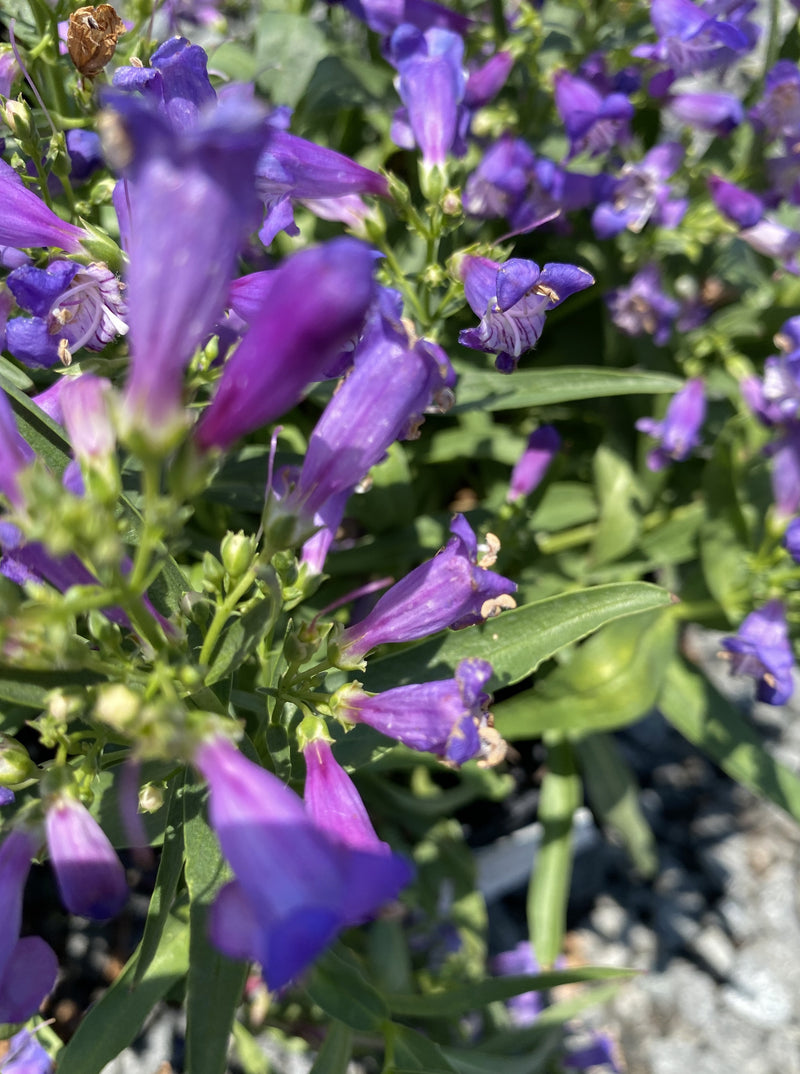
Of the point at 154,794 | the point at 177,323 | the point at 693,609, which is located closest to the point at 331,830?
the point at 154,794

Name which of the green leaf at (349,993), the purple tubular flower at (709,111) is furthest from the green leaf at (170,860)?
the purple tubular flower at (709,111)

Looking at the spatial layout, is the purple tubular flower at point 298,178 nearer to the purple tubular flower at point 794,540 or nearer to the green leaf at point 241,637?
the green leaf at point 241,637

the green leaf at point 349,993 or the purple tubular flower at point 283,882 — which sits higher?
the purple tubular flower at point 283,882

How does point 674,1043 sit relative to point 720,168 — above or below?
below

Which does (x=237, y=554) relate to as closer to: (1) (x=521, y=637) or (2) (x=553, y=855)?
(1) (x=521, y=637)

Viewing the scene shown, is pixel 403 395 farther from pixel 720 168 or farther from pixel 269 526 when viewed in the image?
pixel 720 168

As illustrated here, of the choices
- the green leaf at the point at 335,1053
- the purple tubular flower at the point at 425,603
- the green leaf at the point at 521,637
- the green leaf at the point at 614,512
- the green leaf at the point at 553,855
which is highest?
the purple tubular flower at the point at 425,603

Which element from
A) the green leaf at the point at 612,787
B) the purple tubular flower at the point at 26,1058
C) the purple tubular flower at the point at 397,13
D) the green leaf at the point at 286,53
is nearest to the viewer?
the purple tubular flower at the point at 26,1058

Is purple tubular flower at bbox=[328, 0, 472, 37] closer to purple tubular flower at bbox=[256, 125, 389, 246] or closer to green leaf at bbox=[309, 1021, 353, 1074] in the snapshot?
purple tubular flower at bbox=[256, 125, 389, 246]
